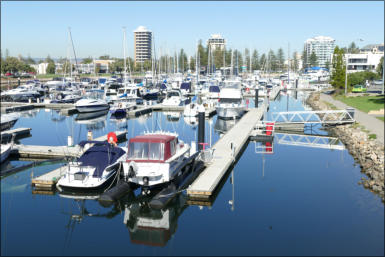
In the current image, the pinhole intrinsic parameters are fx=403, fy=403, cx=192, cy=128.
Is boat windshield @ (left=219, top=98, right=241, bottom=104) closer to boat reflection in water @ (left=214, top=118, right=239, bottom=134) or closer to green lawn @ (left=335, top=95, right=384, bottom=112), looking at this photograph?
boat reflection in water @ (left=214, top=118, right=239, bottom=134)

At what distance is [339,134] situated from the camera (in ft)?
120

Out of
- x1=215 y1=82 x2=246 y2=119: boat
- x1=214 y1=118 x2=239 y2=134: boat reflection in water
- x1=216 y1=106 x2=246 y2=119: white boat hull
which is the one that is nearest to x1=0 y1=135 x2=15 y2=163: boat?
x1=214 y1=118 x2=239 y2=134: boat reflection in water

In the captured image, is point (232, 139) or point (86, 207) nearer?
point (86, 207)

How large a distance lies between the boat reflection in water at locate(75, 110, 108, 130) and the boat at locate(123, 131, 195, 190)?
2339 centimetres

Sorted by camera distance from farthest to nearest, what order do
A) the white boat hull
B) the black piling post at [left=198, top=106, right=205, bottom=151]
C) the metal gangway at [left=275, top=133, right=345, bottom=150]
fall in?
the white boat hull, the metal gangway at [left=275, top=133, right=345, bottom=150], the black piling post at [left=198, top=106, right=205, bottom=151]

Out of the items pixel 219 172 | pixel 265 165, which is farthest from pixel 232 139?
pixel 219 172

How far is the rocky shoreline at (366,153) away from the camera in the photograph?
841 inches

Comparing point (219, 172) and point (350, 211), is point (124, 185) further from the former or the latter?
point (350, 211)

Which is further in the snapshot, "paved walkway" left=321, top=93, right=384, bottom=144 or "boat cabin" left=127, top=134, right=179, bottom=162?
"paved walkway" left=321, top=93, right=384, bottom=144

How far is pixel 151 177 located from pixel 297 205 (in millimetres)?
7006

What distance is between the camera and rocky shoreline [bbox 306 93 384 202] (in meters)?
21.4

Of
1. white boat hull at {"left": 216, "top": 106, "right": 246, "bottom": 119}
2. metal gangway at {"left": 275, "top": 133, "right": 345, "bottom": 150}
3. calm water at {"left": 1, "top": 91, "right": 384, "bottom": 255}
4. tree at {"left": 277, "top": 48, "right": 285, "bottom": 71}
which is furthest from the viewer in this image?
tree at {"left": 277, "top": 48, "right": 285, "bottom": 71}

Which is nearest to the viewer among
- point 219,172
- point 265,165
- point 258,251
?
point 258,251

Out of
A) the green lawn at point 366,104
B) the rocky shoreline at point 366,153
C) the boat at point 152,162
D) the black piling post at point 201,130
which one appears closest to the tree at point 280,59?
the green lawn at point 366,104
